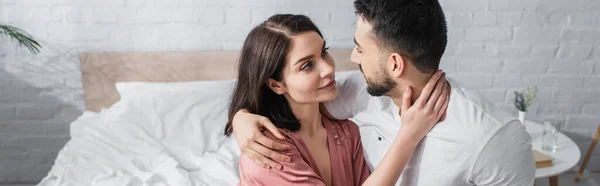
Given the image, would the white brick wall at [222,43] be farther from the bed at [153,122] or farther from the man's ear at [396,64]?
the man's ear at [396,64]

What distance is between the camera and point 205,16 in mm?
2420

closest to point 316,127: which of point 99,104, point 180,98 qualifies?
point 180,98

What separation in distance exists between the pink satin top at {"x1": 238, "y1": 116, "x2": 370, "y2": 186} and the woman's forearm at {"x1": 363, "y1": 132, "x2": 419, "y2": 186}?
160 mm

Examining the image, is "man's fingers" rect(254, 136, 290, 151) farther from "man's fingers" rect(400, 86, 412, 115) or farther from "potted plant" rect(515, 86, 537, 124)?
"potted plant" rect(515, 86, 537, 124)

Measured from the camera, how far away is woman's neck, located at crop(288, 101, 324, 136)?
1.30 m

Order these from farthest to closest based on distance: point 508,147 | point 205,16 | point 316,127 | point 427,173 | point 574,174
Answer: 1. point 574,174
2. point 205,16
3. point 316,127
4. point 427,173
5. point 508,147

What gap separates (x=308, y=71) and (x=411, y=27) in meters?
0.27

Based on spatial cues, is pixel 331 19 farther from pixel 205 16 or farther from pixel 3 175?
pixel 3 175

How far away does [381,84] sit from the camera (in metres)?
1.12

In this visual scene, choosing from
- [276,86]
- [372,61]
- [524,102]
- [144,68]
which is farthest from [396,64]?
Result: [144,68]

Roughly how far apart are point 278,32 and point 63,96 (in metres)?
1.71

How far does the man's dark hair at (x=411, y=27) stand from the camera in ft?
3.35

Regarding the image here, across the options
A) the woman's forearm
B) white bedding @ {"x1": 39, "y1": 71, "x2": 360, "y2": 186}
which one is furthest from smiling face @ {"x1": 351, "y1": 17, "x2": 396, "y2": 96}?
white bedding @ {"x1": 39, "y1": 71, "x2": 360, "y2": 186}

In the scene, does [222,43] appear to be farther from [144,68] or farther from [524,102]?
[524,102]
